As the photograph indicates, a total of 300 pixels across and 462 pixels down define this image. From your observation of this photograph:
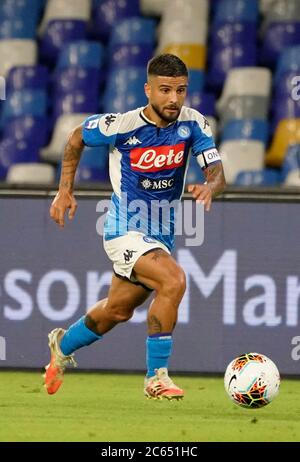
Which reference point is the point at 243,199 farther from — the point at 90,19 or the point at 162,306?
the point at 90,19

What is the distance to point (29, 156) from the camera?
1306cm

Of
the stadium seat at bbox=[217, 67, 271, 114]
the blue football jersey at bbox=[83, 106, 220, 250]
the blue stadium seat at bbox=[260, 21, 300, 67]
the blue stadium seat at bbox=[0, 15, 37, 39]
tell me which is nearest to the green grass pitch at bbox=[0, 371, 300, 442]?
the blue football jersey at bbox=[83, 106, 220, 250]

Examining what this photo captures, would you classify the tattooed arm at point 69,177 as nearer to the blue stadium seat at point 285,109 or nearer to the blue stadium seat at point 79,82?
the blue stadium seat at point 285,109

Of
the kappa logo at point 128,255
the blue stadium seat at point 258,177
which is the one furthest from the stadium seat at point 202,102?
the kappa logo at point 128,255

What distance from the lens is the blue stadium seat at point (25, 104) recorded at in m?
13.4

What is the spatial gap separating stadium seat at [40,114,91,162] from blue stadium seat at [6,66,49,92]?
22.6 inches

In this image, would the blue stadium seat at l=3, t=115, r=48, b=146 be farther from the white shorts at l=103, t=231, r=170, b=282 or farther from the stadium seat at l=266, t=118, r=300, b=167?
the white shorts at l=103, t=231, r=170, b=282

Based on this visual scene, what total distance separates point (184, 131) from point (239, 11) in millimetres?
5741

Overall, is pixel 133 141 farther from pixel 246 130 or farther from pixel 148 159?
pixel 246 130

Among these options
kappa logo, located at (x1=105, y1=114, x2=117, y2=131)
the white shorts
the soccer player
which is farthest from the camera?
kappa logo, located at (x1=105, y1=114, x2=117, y2=131)

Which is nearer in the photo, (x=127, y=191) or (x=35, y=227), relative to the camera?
(x=127, y=191)

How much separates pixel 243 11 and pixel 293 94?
127 cm

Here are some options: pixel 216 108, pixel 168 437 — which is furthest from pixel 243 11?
pixel 168 437

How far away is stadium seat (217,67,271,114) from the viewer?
516 inches
